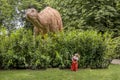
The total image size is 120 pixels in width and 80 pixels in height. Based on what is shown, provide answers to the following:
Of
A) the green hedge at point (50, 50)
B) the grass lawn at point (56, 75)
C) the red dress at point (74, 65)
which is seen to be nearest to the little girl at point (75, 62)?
the red dress at point (74, 65)

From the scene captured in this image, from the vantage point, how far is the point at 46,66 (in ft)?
33.5

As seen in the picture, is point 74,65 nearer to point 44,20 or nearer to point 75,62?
point 75,62

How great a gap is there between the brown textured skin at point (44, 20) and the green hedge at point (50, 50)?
25.2 inches

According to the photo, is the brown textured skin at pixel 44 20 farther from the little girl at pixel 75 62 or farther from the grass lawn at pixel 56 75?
the grass lawn at pixel 56 75

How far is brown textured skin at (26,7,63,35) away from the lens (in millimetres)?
10938

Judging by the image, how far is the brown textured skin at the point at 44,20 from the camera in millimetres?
10938

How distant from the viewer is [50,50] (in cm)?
1044

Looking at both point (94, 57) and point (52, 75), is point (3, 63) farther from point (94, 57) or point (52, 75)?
point (94, 57)

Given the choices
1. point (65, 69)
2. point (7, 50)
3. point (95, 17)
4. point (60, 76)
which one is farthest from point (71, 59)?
point (95, 17)

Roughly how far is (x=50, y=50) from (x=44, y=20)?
1.70 metres

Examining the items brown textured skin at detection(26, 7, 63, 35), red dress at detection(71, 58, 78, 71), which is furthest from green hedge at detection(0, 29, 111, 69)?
brown textured skin at detection(26, 7, 63, 35)

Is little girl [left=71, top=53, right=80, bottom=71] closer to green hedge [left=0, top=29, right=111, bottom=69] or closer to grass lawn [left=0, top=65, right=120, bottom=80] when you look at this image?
grass lawn [left=0, top=65, right=120, bottom=80]

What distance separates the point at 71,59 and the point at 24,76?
242cm

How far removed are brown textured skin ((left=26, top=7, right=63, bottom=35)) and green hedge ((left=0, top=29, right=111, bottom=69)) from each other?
64 cm
